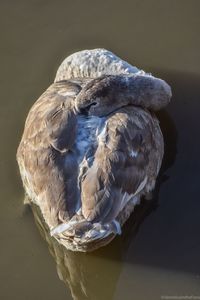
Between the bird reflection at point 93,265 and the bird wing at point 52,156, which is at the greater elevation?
the bird wing at point 52,156

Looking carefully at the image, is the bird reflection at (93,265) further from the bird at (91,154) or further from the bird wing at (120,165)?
the bird wing at (120,165)

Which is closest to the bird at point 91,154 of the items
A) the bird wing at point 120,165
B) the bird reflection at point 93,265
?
the bird wing at point 120,165

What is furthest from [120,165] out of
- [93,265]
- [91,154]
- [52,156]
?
[93,265]

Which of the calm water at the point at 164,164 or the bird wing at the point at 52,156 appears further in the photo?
the calm water at the point at 164,164

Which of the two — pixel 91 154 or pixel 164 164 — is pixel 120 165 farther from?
pixel 164 164

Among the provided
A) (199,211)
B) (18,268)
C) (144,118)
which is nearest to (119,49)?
(144,118)

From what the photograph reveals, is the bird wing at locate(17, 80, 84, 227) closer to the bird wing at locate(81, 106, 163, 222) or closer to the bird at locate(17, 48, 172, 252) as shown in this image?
the bird at locate(17, 48, 172, 252)
